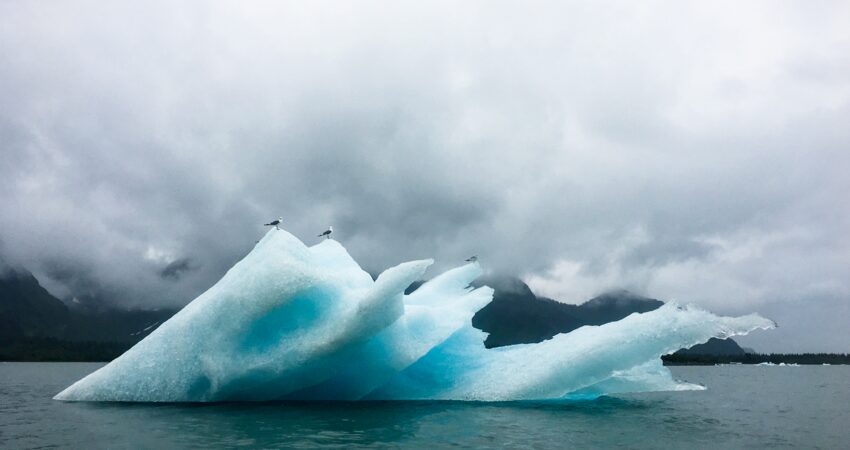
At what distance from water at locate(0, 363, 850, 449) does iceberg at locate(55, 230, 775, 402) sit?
0.54 m

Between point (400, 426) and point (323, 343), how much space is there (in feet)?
9.00

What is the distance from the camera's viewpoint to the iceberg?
14047mm

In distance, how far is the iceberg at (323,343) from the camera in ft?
46.1

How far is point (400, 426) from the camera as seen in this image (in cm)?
1227

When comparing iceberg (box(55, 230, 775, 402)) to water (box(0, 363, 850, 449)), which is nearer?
water (box(0, 363, 850, 449))

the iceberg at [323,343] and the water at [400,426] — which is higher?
the iceberg at [323,343]

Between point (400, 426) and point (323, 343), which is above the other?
point (323, 343)

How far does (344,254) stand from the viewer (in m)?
18.7

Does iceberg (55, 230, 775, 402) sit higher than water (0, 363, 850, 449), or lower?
higher

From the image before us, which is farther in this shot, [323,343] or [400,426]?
[323,343]

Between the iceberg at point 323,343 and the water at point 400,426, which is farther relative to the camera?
the iceberg at point 323,343

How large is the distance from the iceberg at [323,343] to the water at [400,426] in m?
0.54

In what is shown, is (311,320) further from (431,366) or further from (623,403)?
(623,403)

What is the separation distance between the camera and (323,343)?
14.0m
